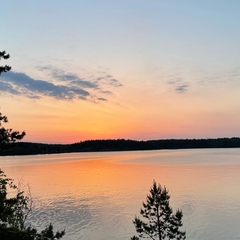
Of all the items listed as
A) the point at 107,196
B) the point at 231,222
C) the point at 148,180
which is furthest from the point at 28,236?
the point at 148,180

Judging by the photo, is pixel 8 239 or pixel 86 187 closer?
pixel 8 239

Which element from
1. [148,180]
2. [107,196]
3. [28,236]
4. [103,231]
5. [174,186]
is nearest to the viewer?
[28,236]

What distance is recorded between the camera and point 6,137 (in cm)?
1379

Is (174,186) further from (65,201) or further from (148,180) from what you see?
(65,201)

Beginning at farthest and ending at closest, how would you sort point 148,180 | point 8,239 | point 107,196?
1. point 148,180
2. point 107,196
3. point 8,239

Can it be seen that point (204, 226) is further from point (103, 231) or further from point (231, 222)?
point (103, 231)

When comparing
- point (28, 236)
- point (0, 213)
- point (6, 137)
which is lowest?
point (28, 236)

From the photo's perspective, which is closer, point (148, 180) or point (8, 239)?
point (8, 239)

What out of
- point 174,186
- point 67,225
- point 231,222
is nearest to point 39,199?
point 67,225

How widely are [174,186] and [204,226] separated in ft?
117

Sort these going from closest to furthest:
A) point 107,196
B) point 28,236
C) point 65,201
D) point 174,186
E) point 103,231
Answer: point 28,236 < point 103,231 < point 65,201 < point 107,196 < point 174,186

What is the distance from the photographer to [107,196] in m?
72.6

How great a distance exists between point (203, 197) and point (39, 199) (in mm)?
35499

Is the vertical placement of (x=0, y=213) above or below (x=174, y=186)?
above
